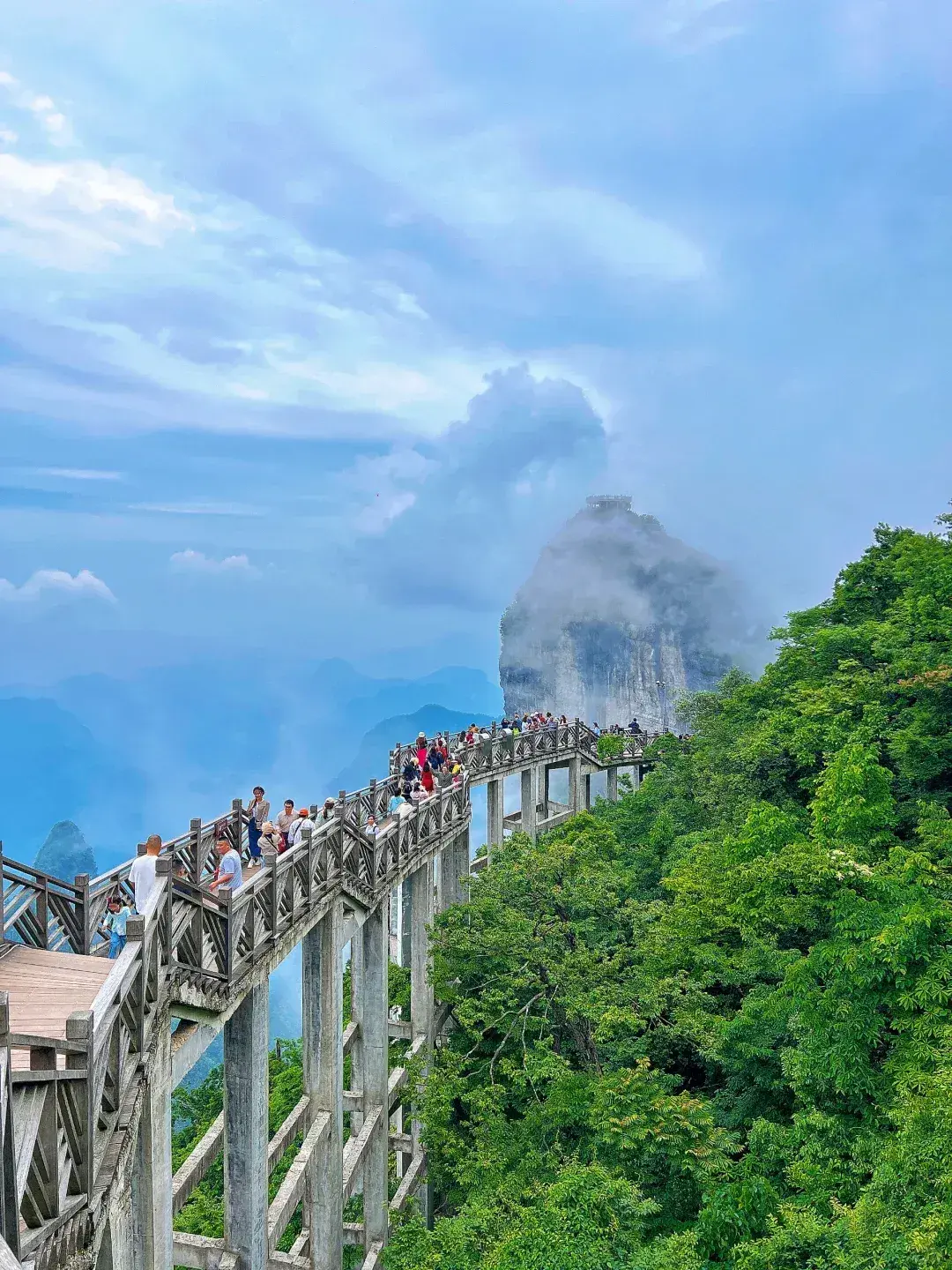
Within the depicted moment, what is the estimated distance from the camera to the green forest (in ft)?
30.2

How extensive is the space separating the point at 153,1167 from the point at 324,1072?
538 cm

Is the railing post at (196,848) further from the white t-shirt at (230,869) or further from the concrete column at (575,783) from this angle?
the concrete column at (575,783)

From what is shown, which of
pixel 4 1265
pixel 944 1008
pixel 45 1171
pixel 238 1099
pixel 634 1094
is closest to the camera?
pixel 4 1265

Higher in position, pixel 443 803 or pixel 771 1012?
pixel 443 803

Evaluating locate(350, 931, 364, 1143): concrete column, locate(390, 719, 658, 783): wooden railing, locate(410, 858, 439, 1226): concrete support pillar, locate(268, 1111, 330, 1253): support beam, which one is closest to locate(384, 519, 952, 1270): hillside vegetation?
locate(410, 858, 439, 1226): concrete support pillar

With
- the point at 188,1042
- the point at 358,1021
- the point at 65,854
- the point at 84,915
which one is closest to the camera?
the point at 188,1042

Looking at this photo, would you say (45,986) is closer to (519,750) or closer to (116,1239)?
(116,1239)

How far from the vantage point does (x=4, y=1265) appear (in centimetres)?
234

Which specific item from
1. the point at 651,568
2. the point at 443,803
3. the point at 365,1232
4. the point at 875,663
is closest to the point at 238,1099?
the point at 365,1232

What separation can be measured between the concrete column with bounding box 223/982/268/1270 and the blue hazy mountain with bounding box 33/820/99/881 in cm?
14435

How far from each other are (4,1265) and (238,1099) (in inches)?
311

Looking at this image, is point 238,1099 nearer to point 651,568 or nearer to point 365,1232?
point 365,1232

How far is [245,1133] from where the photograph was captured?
9.39m

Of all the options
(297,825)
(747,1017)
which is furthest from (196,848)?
(747,1017)
